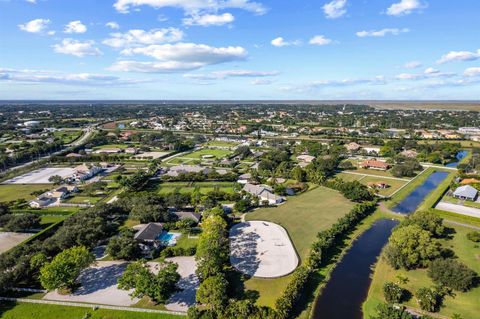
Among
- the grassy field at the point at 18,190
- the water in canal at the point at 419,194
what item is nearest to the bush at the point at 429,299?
the water in canal at the point at 419,194

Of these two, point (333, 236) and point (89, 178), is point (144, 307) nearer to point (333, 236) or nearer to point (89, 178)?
point (333, 236)

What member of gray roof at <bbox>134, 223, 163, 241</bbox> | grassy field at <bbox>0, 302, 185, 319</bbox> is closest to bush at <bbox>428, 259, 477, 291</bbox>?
grassy field at <bbox>0, 302, 185, 319</bbox>

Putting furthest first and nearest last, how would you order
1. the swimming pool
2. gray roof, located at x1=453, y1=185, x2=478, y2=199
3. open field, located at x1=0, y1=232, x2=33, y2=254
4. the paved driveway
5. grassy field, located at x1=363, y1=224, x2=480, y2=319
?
gray roof, located at x1=453, y1=185, x2=478, y2=199 < the paved driveway < the swimming pool < open field, located at x1=0, y1=232, x2=33, y2=254 < grassy field, located at x1=363, y1=224, x2=480, y2=319

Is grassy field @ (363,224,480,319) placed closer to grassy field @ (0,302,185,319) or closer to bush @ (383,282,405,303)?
bush @ (383,282,405,303)

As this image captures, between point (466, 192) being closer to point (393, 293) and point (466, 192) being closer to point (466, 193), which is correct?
point (466, 193)

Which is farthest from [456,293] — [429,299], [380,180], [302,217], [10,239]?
[10,239]

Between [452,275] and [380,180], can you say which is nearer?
[452,275]
